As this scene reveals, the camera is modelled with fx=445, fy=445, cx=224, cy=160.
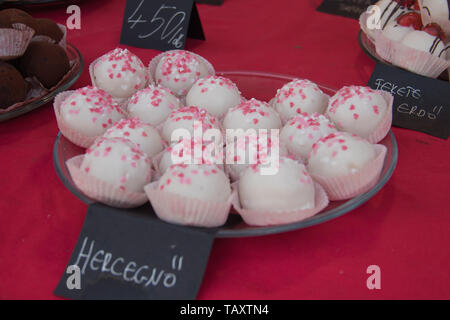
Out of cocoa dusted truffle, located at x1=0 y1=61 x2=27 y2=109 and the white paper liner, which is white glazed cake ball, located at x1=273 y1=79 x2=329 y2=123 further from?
cocoa dusted truffle, located at x1=0 y1=61 x2=27 y2=109

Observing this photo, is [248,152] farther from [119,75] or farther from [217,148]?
[119,75]

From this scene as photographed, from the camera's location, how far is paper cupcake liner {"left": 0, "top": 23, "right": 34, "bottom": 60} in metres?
1.33

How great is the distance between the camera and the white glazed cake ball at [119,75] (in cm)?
134

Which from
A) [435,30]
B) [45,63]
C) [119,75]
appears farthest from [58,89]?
[435,30]

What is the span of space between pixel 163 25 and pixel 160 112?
26.6 inches

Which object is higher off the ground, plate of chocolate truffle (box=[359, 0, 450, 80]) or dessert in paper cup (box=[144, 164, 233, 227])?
plate of chocolate truffle (box=[359, 0, 450, 80])

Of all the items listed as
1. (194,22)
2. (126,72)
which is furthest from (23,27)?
(194,22)

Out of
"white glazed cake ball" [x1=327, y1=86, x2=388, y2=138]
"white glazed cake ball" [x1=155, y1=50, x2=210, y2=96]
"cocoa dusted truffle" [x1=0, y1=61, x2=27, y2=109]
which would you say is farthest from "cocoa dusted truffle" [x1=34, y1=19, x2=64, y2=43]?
"white glazed cake ball" [x1=327, y1=86, x2=388, y2=138]

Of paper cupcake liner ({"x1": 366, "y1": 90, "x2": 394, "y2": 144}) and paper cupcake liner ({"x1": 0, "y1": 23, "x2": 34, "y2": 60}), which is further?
paper cupcake liner ({"x1": 0, "y1": 23, "x2": 34, "y2": 60})

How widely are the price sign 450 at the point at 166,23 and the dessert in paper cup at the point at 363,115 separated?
814mm

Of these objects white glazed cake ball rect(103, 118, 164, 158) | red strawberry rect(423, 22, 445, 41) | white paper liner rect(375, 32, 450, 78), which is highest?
red strawberry rect(423, 22, 445, 41)

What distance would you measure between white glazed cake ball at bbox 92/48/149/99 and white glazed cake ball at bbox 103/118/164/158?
27cm

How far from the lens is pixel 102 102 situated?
1.19 meters
